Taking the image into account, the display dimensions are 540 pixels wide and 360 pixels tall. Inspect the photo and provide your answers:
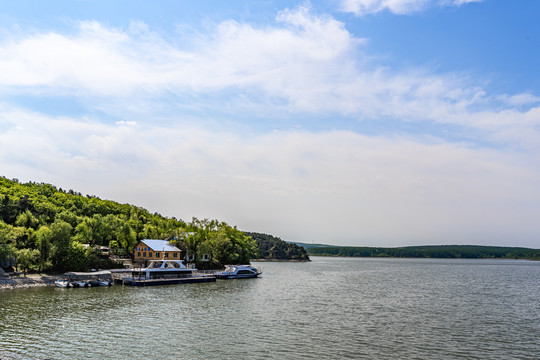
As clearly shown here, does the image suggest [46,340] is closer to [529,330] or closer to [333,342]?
[333,342]

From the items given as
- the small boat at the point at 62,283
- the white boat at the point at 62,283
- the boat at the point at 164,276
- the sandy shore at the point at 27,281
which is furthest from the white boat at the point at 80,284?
the boat at the point at 164,276

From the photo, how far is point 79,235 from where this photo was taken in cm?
12050

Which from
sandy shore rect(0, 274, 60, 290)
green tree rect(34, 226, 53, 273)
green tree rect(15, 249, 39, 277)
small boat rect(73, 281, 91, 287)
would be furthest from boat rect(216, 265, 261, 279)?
green tree rect(15, 249, 39, 277)

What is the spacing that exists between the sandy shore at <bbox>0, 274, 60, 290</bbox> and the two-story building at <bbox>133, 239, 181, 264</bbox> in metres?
36.4

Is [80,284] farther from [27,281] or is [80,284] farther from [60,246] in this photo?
[60,246]

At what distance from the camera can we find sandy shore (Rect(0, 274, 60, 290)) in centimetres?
7674

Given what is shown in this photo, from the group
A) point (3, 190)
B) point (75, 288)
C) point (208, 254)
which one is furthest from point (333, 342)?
point (3, 190)

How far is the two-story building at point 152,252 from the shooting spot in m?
124

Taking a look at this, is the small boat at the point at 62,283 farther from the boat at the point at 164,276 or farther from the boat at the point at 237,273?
the boat at the point at 237,273

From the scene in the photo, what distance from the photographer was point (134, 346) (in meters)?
38.8

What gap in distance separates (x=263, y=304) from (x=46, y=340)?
34.9m

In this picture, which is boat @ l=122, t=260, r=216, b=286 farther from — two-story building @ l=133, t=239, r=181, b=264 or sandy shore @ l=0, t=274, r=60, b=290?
two-story building @ l=133, t=239, r=181, b=264

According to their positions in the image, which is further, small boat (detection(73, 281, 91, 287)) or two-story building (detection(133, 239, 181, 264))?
two-story building (detection(133, 239, 181, 264))

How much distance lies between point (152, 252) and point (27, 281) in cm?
4447
